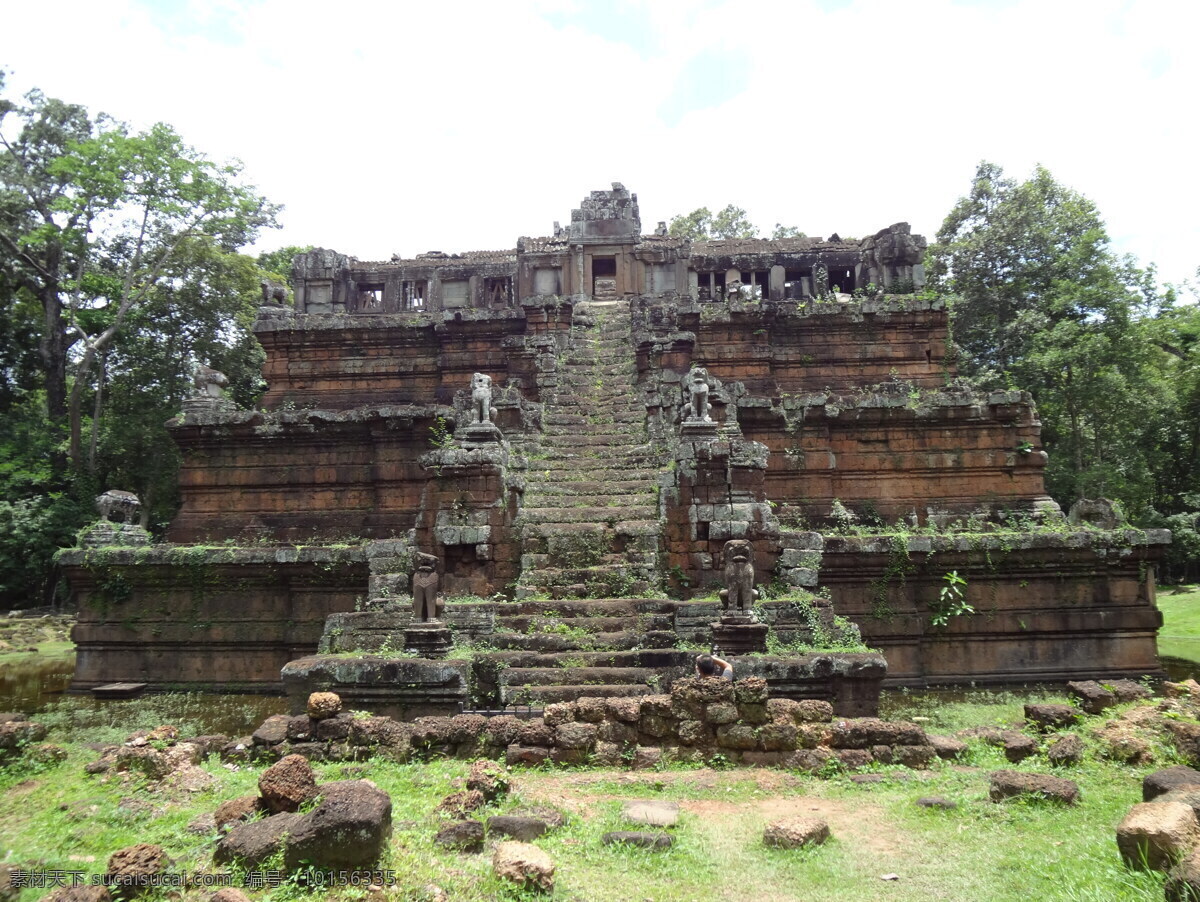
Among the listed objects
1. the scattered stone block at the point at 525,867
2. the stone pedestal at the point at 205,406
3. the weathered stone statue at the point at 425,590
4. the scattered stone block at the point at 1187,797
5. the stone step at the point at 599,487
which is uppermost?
the stone pedestal at the point at 205,406

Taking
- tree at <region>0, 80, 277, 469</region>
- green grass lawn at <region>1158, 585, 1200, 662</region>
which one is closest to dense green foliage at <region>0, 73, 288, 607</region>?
tree at <region>0, 80, 277, 469</region>

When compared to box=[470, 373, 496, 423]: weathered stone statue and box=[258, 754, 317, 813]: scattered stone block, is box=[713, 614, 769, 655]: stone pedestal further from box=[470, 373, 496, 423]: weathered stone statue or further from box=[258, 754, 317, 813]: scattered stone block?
box=[470, 373, 496, 423]: weathered stone statue

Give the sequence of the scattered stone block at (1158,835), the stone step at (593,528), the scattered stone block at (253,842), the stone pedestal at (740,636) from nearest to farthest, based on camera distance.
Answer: the scattered stone block at (1158,835)
the scattered stone block at (253,842)
the stone pedestal at (740,636)
the stone step at (593,528)

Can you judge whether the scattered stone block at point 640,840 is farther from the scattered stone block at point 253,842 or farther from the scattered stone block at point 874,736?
the scattered stone block at point 874,736

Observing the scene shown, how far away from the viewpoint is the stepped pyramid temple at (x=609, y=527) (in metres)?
8.63

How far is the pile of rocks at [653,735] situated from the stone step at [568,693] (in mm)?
743

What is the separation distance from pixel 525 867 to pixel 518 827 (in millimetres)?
796

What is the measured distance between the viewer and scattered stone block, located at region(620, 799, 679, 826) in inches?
211

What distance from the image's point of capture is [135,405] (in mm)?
27953

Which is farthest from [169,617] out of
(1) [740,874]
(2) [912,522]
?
(2) [912,522]

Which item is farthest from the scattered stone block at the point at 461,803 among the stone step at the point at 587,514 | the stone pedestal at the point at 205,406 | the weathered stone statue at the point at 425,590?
the stone pedestal at the point at 205,406

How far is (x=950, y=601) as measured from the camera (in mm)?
11234

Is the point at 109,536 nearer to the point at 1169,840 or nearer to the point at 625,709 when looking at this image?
the point at 625,709

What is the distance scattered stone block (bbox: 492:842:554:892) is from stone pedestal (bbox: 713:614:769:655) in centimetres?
398
